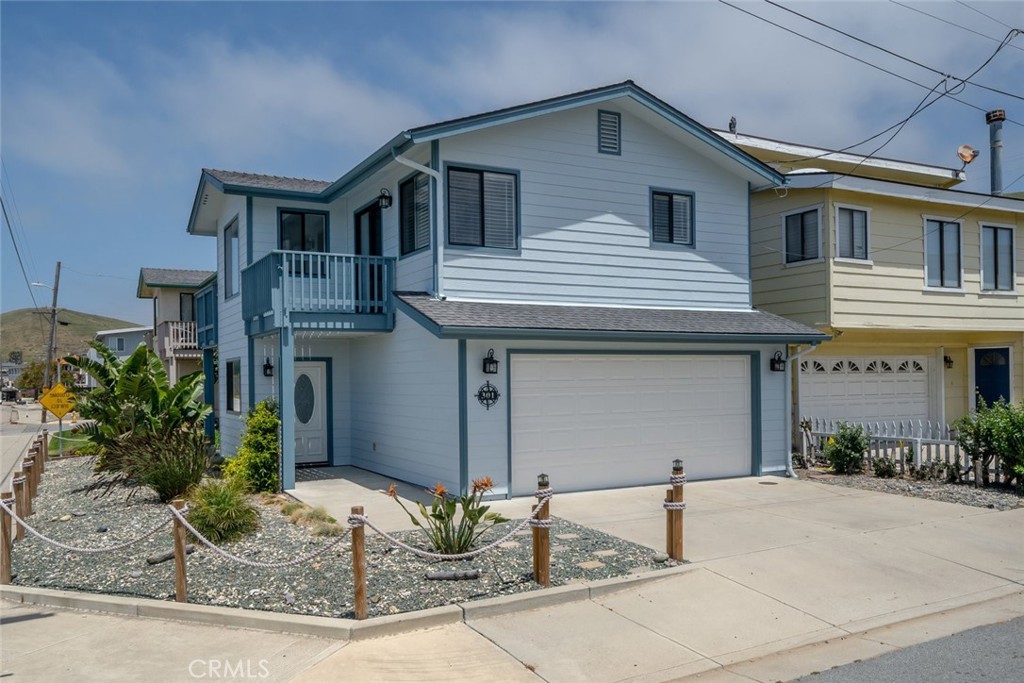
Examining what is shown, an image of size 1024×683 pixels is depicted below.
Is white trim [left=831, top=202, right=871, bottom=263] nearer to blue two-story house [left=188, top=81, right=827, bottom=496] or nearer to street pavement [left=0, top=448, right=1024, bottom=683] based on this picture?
blue two-story house [left=188, top=81, right=827, bottom=496]

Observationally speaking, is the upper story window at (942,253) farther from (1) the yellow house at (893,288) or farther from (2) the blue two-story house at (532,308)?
(2) the blue two-story house at (532,308)

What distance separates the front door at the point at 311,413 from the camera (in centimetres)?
1616

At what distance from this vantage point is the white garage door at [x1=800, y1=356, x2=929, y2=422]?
57.7 ft

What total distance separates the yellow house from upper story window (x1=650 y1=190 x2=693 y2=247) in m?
2.80

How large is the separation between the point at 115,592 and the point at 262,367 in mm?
8634

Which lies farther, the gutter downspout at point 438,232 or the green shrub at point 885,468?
the green shrub at point 885,468

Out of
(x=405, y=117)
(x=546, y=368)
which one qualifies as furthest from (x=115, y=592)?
(x=405, y=117)

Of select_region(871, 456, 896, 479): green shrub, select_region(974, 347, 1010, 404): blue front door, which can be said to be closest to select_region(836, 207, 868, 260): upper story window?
select_region(871, 456, 896, 479): green shrub

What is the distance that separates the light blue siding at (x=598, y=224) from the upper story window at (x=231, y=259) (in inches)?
270

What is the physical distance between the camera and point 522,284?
43.7ft

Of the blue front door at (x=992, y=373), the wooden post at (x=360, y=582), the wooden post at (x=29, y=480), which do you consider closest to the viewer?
the wooden post at (x=360, y=582)

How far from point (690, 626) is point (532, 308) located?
6.95 meters

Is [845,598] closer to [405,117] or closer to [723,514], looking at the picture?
[723,514]

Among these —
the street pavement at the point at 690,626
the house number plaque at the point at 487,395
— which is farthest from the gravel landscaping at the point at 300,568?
the house number plaque at the point at 487,395
